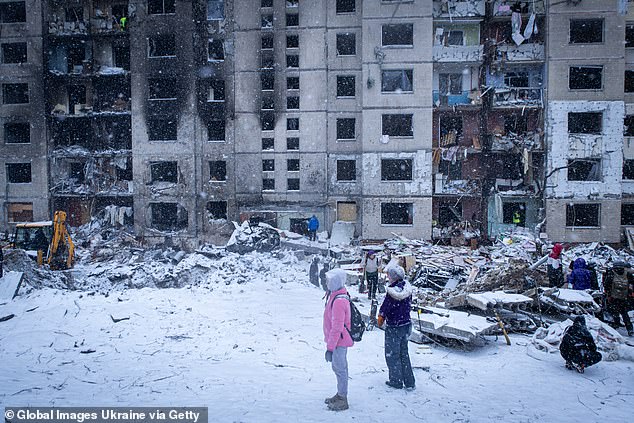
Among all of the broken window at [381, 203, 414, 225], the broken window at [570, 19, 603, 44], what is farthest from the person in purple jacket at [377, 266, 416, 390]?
the broken window at [570, 19, 603, 44]

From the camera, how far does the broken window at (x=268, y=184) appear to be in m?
28.2

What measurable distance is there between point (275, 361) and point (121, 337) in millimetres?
3894

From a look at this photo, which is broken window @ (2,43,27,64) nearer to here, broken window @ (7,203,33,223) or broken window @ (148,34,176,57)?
broken window @ (148,34,176,57)

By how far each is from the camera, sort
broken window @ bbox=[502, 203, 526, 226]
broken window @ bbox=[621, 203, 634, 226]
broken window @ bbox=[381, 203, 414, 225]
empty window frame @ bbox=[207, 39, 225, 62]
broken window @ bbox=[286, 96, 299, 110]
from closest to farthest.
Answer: broken window @ bbox=[621, 203, 634, 226]
broken window @ bbox=[381, 203, 414, 225]
broken window @ bbox=[502, 203, 526, 226]
broken window @ bbox=[286, 96, 299, 110]
empty window frame @ bbox=[207, 39, 225, 62]

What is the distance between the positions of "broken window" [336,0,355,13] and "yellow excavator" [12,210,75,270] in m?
21.9

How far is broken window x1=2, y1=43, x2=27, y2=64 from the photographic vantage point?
1166 inches

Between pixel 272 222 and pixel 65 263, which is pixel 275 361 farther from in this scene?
pixel 272 222

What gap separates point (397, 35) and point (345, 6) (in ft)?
14.4

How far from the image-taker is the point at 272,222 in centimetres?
2798

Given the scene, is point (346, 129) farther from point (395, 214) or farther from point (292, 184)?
point (395, 214)

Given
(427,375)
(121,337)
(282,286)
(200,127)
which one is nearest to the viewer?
(427,375)

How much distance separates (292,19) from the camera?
27328 millimetres

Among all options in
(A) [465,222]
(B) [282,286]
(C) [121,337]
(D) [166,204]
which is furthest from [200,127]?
(C) [121,337]

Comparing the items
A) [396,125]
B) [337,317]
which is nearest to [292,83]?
[396,125]
